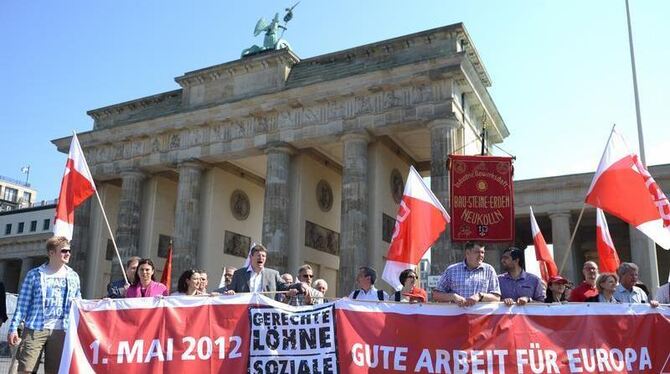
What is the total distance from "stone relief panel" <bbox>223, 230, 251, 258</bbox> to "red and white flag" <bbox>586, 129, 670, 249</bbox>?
2495 centimetres

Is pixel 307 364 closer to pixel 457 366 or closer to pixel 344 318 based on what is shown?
pixel 344 318

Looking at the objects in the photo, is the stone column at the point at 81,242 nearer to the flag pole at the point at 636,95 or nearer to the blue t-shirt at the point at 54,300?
the blue t-shirt at the point at 54,300

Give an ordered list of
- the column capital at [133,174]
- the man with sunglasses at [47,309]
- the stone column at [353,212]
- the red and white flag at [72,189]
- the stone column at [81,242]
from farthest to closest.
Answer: the stone column at [81,242] → the column capital at [133,174] → the stone column at [353,212] → the red and white flag at [72,189] → the man with sunglasses at [47,309]

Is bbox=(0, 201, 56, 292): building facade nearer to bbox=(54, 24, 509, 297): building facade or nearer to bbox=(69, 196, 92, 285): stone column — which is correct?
bbox=(69, 196, 92, 285): stone column

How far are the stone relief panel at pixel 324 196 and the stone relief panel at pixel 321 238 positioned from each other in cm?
119

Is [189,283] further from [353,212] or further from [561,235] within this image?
[561,235]

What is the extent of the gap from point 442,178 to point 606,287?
1576 cm

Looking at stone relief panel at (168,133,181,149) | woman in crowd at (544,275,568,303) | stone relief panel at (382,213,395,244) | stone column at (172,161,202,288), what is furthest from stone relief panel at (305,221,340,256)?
woman in crowd at (544,275,568,303)

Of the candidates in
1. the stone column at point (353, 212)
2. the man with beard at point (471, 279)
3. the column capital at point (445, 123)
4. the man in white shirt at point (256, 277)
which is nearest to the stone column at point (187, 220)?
the stone column at point (353, 212)

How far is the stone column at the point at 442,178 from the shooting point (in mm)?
22375

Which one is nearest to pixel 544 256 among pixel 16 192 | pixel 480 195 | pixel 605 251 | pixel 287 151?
pixel 605 251

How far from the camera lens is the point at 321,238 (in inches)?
1187

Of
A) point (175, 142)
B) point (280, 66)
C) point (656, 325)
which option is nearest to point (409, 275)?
point (656, 325)

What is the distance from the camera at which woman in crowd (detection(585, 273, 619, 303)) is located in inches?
297
